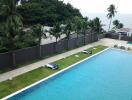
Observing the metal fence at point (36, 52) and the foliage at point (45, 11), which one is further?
the foliage at point (45, 11)

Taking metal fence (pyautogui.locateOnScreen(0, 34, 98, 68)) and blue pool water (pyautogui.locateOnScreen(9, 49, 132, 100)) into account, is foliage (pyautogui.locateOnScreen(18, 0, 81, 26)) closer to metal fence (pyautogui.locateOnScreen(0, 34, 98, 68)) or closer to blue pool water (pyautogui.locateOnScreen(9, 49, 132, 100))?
metal fence (pyautogui.locateOnScreen(0, 34, 98, 68))

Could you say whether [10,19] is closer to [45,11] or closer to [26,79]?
[26,79]

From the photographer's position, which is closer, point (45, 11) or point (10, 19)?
point (10, 19)

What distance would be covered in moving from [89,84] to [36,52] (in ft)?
26.0

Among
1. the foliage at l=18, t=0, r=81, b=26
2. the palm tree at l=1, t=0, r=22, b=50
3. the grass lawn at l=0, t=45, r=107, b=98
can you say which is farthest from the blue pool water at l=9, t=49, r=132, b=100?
the foliage at l=18, t=0, r=81, b=26

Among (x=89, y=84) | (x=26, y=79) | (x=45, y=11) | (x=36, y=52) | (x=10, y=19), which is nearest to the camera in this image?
(x=26, y=79)

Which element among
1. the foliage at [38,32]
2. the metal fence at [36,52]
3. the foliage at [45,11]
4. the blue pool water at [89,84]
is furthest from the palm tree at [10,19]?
the foliage at [45,11]

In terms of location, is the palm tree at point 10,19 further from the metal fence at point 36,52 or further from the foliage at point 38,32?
the foliage at point 38,32

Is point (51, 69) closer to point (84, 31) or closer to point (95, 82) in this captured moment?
point (95, 82)

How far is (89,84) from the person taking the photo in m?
21.5

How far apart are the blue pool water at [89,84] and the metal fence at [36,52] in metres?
4.39

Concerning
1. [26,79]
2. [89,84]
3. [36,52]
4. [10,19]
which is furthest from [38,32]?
[89,84]

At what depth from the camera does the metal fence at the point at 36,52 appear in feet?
71.9

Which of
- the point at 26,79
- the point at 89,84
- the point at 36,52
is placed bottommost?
the point at 89,84
